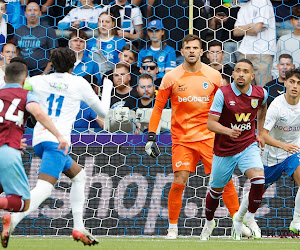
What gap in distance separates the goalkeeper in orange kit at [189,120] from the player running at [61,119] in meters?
1.70

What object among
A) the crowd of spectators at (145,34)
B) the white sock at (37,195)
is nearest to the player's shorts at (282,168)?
the crowd of spectators at (145,34)

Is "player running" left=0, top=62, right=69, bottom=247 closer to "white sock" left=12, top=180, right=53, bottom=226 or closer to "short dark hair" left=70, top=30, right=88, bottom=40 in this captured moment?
"white sock" left=12, top=180, right=53, bottom=226

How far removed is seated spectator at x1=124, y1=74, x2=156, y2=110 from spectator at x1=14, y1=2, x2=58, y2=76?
1601 millimetres

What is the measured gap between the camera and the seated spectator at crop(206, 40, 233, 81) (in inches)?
427

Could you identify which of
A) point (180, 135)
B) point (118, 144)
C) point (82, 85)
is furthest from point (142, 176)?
point (82, 85)

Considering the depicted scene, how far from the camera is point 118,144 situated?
31.1 ft

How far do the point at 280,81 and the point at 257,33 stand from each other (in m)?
1.20

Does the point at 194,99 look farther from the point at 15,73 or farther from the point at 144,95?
the point at 15,73

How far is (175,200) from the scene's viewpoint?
330 inches

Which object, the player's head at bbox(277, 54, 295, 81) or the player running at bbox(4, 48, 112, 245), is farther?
the player's head at bbox(277, 54, 295, 81)

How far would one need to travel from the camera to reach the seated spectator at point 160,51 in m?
11.1

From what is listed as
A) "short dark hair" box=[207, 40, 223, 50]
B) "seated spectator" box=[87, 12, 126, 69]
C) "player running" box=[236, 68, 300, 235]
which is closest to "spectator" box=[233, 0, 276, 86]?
"short dark hair" box=[207, 40, 223, 50]

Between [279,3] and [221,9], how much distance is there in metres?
1.02

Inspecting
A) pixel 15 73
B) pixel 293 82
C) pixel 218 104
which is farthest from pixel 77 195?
pixel 293 82
